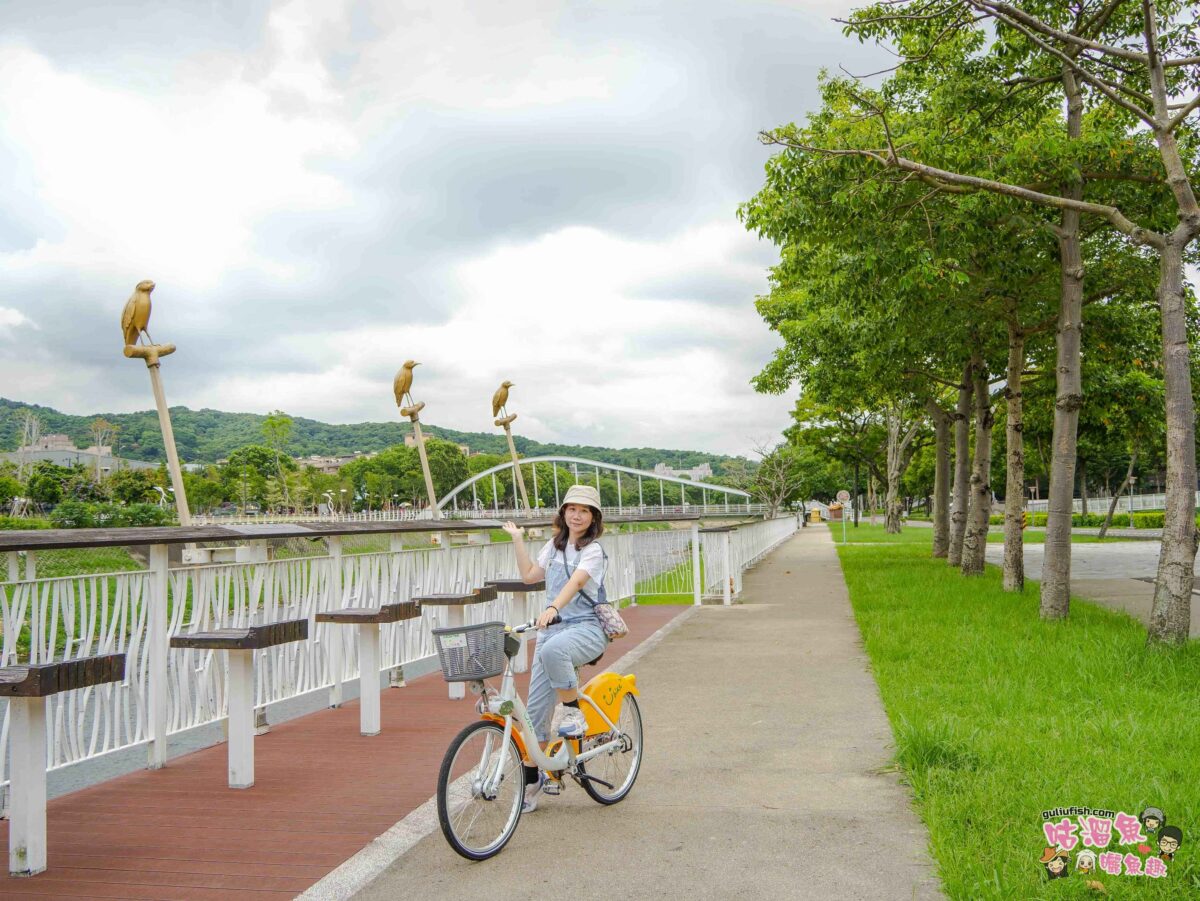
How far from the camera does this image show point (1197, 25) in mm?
10531

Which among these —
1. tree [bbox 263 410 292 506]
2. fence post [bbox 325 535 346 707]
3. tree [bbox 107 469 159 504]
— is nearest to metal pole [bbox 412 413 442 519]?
fence post [bbox 325 535 346 707]

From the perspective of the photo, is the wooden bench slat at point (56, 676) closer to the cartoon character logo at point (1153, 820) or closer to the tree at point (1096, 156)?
the cartoon character logo at point (1153, 820)

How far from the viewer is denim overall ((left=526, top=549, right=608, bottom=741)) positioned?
430 centimetres

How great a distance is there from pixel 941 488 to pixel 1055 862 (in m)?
20.7

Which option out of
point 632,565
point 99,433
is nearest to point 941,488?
point 632,565

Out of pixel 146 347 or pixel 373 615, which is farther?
pixel 146 347

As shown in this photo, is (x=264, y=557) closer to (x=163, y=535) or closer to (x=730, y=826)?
(x=163, y=535)

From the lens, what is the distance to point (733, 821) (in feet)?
14.0

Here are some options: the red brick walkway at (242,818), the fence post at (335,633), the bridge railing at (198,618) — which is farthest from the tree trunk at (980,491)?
the red brick walkway at (242,818)

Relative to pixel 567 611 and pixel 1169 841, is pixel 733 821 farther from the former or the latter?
pixel 1169 841

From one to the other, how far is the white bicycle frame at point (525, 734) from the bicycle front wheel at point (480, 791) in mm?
22

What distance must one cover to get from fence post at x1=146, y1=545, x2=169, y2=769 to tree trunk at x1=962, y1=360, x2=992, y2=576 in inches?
553

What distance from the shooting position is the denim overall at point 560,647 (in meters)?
4.30

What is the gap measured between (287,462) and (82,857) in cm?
9088
